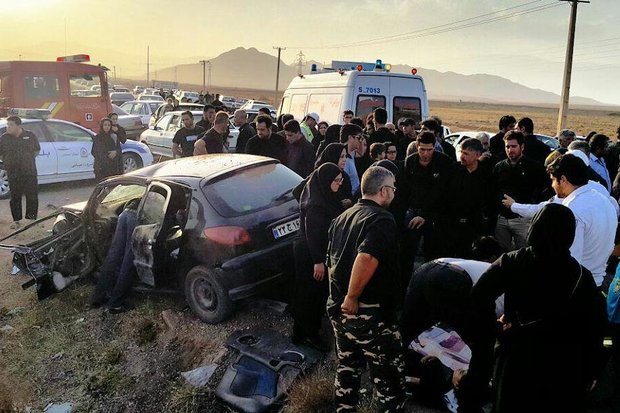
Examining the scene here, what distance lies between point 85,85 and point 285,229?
13485 mm

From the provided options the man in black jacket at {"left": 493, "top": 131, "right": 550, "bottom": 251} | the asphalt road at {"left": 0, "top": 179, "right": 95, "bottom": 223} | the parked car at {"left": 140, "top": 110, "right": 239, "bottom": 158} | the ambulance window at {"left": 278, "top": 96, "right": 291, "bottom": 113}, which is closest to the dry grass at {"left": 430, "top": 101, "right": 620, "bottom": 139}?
the parked car at {"left": 140, "top": 110, "right": 239, "bottom": 158}

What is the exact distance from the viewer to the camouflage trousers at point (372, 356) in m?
2.96

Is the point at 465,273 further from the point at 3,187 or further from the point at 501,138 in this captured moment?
the point at 3,187

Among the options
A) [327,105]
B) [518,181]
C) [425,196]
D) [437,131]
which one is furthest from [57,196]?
[518,181]

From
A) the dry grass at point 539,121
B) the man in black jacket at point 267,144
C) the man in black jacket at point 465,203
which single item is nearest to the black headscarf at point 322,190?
the man in black jacket at point 465,203

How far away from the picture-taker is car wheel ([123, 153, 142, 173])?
457 inches

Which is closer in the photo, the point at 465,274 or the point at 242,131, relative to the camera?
the point at 465,274

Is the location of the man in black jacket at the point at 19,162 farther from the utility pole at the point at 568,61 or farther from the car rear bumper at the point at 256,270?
the utility pole at the point at 568,61

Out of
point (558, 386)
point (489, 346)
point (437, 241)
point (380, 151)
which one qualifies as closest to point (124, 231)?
point (380, 151)

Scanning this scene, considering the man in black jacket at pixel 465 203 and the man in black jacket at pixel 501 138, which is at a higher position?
the man in black jacket at pixel 501 138

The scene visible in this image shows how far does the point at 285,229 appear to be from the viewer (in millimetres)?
4848

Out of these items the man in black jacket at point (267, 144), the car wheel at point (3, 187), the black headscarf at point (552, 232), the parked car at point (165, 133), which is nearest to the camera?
the black headscarf at point (552, 232)

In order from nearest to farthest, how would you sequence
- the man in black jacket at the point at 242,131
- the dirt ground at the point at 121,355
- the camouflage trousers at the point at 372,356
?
the camouflage trousers at the point at 372,356, the dirt ground at the point at 121,355, the man in black jacket at the point at 242,131

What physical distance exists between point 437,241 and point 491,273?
96.7 inches
